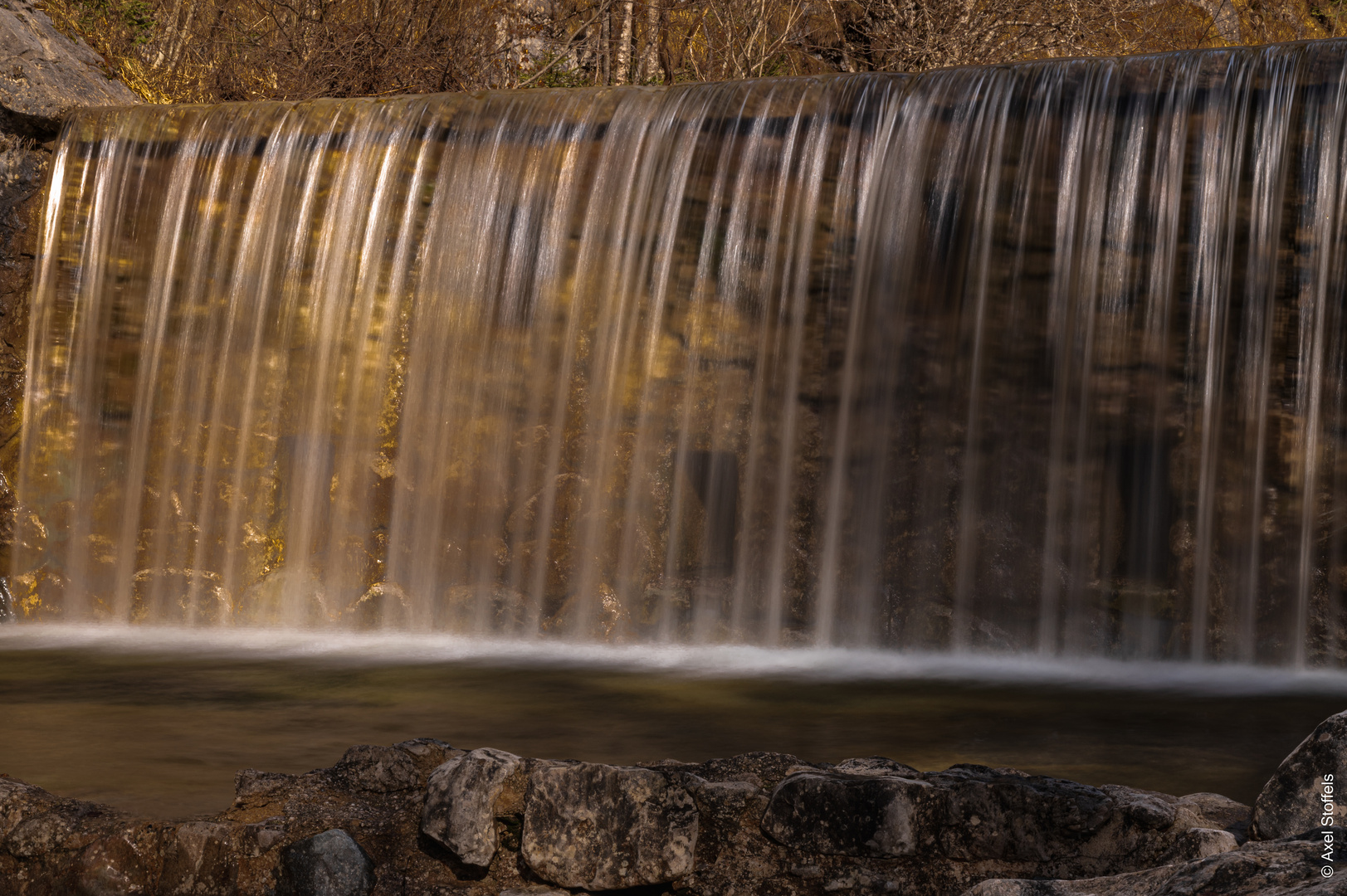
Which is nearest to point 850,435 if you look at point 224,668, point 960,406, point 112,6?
point 960,406

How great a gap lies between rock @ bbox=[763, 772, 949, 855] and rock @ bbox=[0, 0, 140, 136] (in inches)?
261

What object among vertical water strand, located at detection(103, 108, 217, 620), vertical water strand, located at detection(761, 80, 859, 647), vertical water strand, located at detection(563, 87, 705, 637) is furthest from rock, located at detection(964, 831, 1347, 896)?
vertical water strand, located at detection(103, 108, 217, 620)

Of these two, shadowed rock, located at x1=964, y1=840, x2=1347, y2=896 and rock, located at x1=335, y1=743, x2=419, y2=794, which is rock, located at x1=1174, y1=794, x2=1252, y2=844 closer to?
shadowed rock, located at x1=964, y1=840, x2=1347, y2=896

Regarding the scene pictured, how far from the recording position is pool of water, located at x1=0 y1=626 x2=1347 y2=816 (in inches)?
129

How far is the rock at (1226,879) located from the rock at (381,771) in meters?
1.19

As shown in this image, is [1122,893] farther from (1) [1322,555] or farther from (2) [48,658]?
(2) [48,658]

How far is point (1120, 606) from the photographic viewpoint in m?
5.01

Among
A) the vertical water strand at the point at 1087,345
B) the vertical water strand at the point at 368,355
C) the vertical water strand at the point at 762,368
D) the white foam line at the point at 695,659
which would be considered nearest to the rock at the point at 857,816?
the white foam line at the point at 695,659

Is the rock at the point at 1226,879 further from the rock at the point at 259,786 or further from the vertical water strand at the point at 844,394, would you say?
the vertical water strand at the point at 844,394

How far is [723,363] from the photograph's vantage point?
228 inches

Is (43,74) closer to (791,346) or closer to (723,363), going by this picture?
(723,363)

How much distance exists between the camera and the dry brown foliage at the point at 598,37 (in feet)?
36.4

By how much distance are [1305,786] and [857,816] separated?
0.77 metres

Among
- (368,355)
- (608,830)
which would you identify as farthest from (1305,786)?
(368,355)
